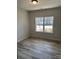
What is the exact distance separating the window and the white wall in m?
0.95

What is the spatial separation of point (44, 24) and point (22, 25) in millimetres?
1800

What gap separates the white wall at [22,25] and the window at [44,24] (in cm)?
95

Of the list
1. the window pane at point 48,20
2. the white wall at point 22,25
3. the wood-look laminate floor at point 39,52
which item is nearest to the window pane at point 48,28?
the window pane at point 48,20

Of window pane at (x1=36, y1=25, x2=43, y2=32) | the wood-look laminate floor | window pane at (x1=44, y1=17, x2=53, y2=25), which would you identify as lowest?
the wood-look laminate floor

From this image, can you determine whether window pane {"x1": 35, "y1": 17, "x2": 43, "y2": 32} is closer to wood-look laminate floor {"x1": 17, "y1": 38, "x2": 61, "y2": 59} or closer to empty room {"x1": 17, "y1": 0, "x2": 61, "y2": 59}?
empty room {"x1": 17, "y1": 0, "x2": 61, "y2": 59}

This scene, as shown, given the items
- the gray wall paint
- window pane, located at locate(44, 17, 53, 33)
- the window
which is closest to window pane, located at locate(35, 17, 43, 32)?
the window

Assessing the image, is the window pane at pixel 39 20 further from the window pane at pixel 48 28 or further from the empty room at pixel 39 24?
the window pane at pixel 48 28

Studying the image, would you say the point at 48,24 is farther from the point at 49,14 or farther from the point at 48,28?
the point at 49,14

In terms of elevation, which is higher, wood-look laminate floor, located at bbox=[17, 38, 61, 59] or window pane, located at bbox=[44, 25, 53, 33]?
window pane, located at bbox=[44, 25, 53, 33]

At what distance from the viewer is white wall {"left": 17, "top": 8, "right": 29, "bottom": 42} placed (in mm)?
6281


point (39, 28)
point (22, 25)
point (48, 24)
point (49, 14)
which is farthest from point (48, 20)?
point (22, 25)

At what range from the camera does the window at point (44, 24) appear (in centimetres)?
697
